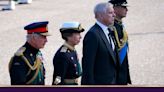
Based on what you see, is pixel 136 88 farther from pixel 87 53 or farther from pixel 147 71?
pixel 147 71

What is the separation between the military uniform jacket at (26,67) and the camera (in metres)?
5.25

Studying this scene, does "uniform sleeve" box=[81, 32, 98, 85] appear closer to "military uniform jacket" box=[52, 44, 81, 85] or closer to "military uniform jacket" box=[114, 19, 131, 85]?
"military uniform jacket" box=[52, 44, 81, 85]

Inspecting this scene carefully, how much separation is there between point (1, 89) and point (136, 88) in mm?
1043

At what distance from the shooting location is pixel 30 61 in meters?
A: 5.44

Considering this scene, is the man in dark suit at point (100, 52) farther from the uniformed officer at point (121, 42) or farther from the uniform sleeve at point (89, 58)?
the uniformed officer at point (121, 42)

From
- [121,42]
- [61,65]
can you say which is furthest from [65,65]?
[121,42]

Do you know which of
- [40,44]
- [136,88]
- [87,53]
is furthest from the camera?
[87,53]

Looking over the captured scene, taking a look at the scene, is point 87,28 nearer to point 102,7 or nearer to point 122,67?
point 122,67

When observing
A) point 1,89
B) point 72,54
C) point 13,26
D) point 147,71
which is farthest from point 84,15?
point 1,89

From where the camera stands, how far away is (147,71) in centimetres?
1088

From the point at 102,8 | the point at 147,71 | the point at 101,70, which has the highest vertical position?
the point at 102,8

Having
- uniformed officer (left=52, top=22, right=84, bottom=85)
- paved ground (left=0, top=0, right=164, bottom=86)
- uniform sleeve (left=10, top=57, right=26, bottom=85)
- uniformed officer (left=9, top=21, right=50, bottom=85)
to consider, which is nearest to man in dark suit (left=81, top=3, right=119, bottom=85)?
uniformed officer (left=52, top=22, right=84, bottom=85)

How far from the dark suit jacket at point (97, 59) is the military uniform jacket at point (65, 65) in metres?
0.12

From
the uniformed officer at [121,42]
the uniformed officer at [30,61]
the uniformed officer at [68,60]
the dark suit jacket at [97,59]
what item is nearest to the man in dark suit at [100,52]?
the dark suit jacket at [97,59]
